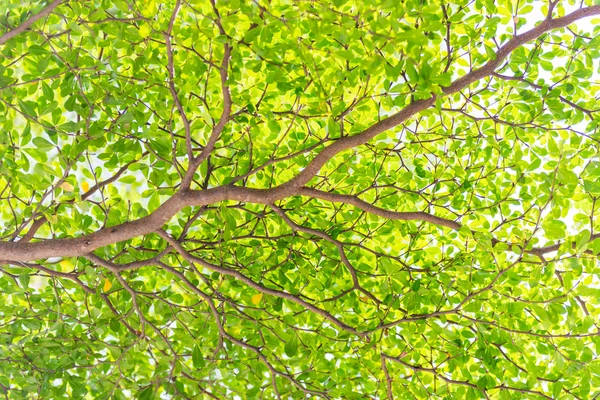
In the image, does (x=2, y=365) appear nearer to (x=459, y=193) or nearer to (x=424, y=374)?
(x=424, y=374)

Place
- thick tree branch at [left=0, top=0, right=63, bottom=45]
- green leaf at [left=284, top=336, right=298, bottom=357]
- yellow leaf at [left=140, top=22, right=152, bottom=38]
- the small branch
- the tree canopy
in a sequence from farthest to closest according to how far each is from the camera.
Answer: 1. green leaf at [left=284, top=336, right=298, bottom=357]
2. the small branch
3. the tree canopy
4. yellow leaf at [left=140, top=22, right=152, bottom=38]
5. thick tree branch at [left=0, top=0, right=63, bottom=45]

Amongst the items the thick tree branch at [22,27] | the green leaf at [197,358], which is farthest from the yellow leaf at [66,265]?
the thick tree branch at [22,27]

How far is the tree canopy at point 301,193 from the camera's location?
263cm

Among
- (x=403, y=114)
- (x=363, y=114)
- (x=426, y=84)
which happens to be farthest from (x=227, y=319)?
(x=426, y=84)

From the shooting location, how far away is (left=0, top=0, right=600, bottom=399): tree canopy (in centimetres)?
263

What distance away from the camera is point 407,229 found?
336 cm

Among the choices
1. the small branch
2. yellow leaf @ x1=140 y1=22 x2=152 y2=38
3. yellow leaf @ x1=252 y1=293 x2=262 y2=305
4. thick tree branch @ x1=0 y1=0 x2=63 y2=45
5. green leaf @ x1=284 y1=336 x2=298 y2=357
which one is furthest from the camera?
yellow leaf @ x1=252 y1=293 x2=262 y2=305

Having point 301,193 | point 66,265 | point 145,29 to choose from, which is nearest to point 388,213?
point 301,193

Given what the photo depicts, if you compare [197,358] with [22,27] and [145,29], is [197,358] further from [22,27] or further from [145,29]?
[22,27]

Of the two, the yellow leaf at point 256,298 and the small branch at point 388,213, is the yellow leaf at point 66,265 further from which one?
the small branch at point 388,213

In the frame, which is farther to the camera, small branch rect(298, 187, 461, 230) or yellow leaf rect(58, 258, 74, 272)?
yellow leaf rect(58, 258, 74, 272)

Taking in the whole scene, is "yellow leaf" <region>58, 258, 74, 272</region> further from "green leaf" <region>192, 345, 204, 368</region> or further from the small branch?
the small branch

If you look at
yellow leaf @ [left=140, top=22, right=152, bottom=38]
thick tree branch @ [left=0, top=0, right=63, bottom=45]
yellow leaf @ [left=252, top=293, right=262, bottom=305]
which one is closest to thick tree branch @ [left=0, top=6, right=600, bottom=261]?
yellow leaf @ [left=140, top=22, right=152, bottom=38]

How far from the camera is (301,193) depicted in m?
2.79
